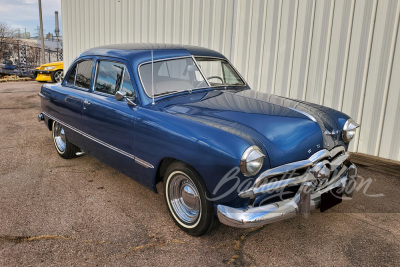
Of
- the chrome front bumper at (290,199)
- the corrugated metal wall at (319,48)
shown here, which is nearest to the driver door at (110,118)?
the chrome front bumper at (290,199)

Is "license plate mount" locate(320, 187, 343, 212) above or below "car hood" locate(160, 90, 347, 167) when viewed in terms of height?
below

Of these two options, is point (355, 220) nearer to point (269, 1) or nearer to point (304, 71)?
point (304, 71)

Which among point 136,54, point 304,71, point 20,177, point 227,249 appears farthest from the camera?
point 304,71

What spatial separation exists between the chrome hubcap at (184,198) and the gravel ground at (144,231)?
172 mm

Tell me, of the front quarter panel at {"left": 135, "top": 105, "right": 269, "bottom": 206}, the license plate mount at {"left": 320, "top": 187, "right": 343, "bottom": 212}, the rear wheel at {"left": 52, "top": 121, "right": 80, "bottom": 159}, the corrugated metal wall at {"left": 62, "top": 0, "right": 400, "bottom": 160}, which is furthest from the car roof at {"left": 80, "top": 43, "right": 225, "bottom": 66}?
the license plate mount at {"left": 320, "top": 187, "right": 343, "bottom": 212}

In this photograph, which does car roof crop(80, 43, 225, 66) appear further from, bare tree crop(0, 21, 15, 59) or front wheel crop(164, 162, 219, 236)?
bare tree crop(0, 21, 15, 59)

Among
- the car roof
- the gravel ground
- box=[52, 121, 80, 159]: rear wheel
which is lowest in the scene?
the gravel ground

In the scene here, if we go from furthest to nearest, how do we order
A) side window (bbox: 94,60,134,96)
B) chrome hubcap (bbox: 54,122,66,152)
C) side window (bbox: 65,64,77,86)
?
chrome hubcap (bbox: 54,122,66,152) < side window (bbox: 65,64,77,86) < side window (bbox: 94,60,134,96)

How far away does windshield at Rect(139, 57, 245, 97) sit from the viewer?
3.68 m

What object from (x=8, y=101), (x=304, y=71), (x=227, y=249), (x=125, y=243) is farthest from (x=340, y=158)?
(x=8, y=101)

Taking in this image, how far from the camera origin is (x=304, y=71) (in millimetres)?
5676

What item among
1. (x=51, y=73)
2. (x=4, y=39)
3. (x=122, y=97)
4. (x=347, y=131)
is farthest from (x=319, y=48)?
(x=4, y=39)

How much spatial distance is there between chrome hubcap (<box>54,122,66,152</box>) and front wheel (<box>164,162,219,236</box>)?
2.69m

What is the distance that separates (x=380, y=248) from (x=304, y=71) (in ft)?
10.9
